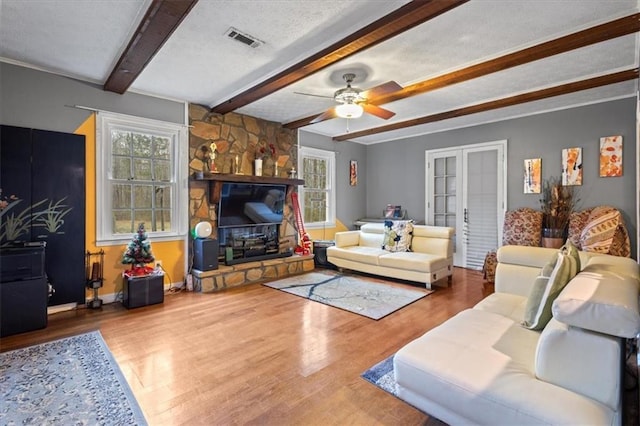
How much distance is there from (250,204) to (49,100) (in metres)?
2.70

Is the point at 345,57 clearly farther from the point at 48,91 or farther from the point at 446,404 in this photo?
the point at 48,91

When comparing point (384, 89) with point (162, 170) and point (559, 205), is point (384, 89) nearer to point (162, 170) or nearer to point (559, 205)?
point (162, 170)

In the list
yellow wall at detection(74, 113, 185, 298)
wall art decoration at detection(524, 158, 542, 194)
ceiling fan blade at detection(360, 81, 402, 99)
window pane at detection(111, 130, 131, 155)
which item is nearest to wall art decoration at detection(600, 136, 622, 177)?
wall art decoration at detection(524, 158, 542, 194)

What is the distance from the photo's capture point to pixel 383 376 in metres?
2.25

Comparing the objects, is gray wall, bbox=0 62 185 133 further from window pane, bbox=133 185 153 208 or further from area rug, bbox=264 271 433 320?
Result: area rug, bbox=264 271 433 320

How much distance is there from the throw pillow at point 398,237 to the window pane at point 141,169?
367 centimetres

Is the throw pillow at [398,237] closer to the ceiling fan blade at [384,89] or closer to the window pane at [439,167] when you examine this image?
the window pane at [439,167]

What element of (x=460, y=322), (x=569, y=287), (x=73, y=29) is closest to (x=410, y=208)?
(x=460, y=322)

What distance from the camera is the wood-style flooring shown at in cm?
190

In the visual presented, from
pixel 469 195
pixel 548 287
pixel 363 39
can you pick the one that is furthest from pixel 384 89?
pixel 469 195

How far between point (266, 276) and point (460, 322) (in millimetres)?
3500

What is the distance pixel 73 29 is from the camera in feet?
8.77

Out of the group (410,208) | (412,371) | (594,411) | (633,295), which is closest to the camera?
(594,411)

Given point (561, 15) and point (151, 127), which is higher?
point (561, 15)
